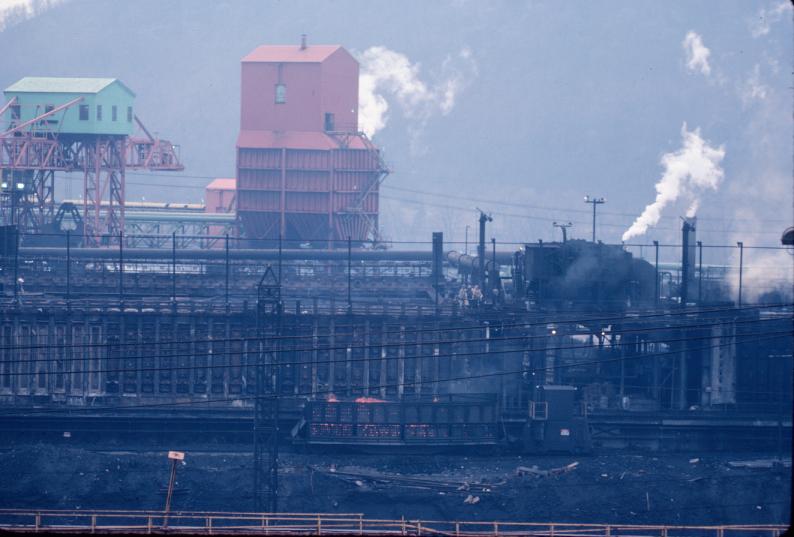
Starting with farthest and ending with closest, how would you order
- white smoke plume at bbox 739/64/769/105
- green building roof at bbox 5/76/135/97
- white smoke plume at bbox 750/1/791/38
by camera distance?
white smoke plume at bbox 750/1/791/38 → white smoke plume at bbox 739/64/769/105 → green building roof at bbox 5/76/135/97

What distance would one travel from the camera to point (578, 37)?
10281cm

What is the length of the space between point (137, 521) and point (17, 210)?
2601cm

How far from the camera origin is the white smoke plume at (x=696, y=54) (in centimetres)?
8794

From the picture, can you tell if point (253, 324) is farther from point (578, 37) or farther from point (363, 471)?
point (578, 37)

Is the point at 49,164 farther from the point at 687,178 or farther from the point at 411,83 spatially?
the point at 411,83

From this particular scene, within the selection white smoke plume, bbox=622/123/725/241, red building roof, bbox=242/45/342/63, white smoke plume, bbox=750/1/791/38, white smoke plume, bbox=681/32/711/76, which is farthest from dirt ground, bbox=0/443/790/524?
white smoke plume, bbox=750/1/791/38

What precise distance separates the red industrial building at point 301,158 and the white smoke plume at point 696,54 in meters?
55.3

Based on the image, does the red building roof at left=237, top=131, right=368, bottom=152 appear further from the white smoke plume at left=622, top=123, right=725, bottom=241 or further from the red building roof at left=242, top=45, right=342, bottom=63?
the white smoke plume at left=622, top=123, right=725, bottom=241

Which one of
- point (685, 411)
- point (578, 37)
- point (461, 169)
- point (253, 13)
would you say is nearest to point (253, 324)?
point (685, 411)

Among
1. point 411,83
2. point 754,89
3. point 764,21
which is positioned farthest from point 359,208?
point 764,21

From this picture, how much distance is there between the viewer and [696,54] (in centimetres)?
8994

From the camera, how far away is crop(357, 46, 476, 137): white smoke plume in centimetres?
9381

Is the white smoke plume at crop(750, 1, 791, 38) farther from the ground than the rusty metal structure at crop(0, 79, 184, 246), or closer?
farther from the ground

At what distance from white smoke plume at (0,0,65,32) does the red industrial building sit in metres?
74.2
